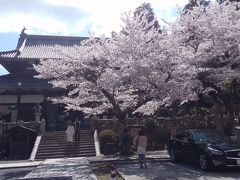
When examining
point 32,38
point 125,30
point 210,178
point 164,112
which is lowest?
point 210,178

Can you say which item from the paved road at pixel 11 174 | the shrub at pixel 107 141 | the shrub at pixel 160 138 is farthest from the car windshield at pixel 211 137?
the shrub at pixel 160 138

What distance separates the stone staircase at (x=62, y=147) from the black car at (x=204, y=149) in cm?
766

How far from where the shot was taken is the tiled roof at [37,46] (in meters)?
35.2

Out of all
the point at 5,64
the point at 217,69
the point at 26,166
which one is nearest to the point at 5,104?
the point at 5,64

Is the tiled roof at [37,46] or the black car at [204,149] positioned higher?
the tiled roof at [37,46]

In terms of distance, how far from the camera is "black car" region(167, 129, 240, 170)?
42.4 ft

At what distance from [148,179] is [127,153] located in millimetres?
8151

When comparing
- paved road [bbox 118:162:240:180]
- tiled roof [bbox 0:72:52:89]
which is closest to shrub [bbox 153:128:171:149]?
paved road [bbox 118:162:240:180]

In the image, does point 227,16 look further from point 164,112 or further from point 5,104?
point 5,104

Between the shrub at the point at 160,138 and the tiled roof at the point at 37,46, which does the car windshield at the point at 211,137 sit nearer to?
the shrub at the point at 160,138

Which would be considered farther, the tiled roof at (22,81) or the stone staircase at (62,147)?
the tiled roof at (22,81)

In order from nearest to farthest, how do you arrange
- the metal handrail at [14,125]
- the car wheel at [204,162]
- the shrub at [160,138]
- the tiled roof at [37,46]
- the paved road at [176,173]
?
the paved road at [176,173] < the car wheel at [204,162] < the shrub at [160,138] < the metal handrail at [14,125] < the tiled roof at [37,46]

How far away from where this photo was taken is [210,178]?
12.1m

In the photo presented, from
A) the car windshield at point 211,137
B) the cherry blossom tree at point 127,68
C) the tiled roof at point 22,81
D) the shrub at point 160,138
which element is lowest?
the car windshield at point 211,137
